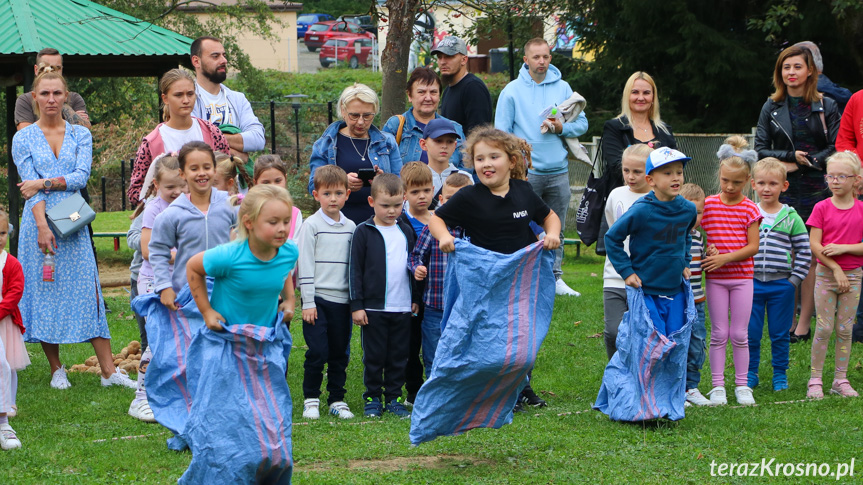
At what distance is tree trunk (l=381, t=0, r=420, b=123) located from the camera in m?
10.5

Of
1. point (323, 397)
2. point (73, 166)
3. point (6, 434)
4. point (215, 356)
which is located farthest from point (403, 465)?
point (73, 166)

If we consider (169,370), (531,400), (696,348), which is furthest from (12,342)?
(696,348)

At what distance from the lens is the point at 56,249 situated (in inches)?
286

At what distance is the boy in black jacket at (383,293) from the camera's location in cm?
621

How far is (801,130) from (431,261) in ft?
12.4

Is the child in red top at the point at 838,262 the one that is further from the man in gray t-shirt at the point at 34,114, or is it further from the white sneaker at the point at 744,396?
the man in gray t-shirt at the point at 34,114

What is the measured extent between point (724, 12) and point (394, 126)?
10458 mm

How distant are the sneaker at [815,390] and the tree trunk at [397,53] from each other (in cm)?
565

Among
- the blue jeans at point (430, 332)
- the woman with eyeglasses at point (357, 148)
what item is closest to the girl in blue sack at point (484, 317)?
the blue jeans at point (430, 332)

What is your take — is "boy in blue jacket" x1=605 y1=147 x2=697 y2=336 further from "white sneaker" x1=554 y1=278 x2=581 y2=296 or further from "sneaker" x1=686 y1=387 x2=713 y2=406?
"white sneaker" x1=554 y1=278 x2=581 y2=296

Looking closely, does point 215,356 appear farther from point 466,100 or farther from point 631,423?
point 466,100

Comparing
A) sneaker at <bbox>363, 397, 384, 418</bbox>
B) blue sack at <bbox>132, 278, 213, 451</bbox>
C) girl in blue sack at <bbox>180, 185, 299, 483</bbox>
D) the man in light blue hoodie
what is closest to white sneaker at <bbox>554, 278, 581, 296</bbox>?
the man in light blue hoodie

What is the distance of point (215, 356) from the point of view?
13.9ft

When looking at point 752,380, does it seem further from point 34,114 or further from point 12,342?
point 34,114
